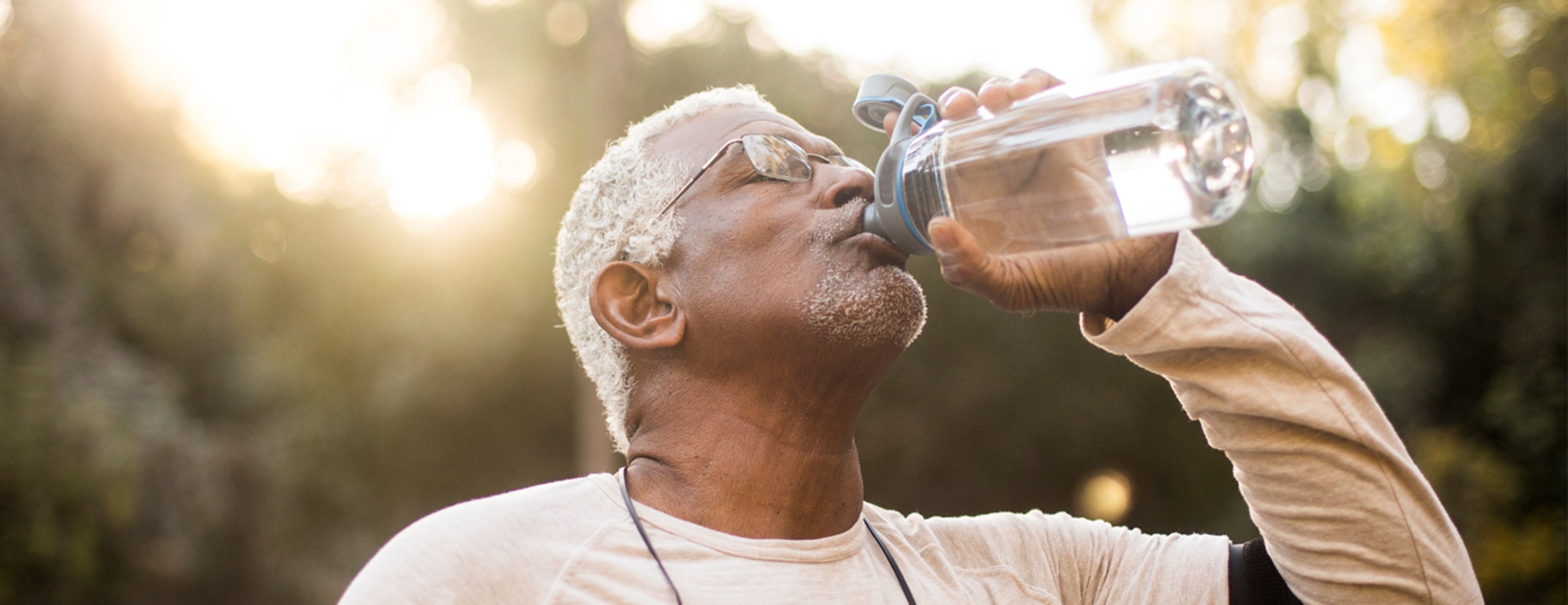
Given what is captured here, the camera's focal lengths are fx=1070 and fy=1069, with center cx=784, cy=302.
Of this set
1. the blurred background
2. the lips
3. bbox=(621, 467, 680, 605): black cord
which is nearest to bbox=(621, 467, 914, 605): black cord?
bbox=(621, 467, 680, 605): black cord

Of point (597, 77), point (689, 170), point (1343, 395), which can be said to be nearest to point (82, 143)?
point (597, 77)

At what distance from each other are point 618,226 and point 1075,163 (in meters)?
0.92

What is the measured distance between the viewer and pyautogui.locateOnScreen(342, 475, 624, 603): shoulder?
1582 millimetres

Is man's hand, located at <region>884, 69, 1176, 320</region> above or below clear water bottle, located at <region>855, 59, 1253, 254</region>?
below

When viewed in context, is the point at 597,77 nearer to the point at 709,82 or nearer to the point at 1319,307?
the point at 709,82

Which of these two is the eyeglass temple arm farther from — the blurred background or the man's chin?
the blurred background

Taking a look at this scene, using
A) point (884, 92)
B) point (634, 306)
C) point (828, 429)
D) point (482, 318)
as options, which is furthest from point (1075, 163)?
point (482, 318)

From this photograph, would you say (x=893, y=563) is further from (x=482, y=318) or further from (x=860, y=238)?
(x=482, y=318)

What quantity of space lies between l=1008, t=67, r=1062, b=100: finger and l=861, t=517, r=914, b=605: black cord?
0.82m

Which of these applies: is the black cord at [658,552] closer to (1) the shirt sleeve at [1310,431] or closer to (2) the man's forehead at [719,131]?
(1) the shirt sleeve at [1310,431]

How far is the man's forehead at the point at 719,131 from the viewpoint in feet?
7.28

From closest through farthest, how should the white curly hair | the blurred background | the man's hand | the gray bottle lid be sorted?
1. the man's hand
2. the gray bottle lid
3. the white curly hair
4. the blurred background

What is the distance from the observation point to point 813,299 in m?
1.92

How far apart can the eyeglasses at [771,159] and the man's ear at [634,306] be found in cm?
14
